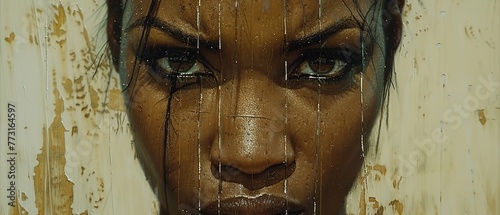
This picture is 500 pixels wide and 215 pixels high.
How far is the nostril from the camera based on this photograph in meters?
2.48

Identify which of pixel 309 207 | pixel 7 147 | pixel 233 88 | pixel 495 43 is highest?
pixel 495 43

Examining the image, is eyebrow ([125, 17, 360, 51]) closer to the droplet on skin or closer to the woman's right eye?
the woman's right eye

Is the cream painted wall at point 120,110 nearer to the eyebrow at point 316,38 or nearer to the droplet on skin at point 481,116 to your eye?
the droplet on skin at point 481,116

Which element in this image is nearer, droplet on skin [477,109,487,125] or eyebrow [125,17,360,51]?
eyebrow [125,17,360,51]

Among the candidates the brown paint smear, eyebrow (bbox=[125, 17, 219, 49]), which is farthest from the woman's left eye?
the brown paint smear

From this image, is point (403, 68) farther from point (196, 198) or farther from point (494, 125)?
point (196, 198)

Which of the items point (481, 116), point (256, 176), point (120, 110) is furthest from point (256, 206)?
point (481, 116)

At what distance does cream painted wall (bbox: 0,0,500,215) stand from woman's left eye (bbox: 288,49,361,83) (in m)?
0.19

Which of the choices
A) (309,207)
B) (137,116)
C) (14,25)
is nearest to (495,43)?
(309,207)

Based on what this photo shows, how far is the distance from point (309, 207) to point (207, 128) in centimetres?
43

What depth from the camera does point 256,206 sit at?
8.16ft

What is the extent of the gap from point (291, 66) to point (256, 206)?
472 millimetres

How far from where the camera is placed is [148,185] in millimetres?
2613

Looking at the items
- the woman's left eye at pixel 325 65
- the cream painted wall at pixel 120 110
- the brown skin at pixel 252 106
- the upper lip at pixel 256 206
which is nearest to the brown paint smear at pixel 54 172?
the cream painted wall at pixel 120 110
